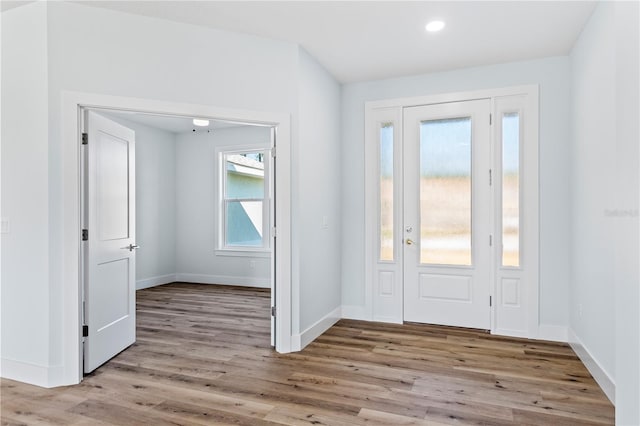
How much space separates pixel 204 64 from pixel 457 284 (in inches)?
131

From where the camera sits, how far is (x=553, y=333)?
3893 mm

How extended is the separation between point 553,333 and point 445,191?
1743mm

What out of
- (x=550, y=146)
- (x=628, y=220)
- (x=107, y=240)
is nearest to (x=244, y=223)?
(x=107, y=240)

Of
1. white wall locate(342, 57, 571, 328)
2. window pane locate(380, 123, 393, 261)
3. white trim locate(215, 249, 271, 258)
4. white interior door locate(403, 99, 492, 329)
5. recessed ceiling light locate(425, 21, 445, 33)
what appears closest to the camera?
recessed ceiling light locate(425, 21, 445, 33)

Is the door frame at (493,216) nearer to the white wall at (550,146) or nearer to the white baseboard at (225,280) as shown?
the white wall at (550,146)

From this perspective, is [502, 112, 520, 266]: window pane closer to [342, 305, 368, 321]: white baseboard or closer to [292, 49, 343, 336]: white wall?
[342, 305, 368, 321]: white baseboard

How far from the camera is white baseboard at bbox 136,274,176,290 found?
656 cm

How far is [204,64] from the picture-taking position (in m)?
3.34

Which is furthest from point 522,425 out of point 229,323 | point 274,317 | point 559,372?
point 229,323

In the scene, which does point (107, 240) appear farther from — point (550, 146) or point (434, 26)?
point (550, 146)

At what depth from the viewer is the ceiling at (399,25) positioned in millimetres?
2971

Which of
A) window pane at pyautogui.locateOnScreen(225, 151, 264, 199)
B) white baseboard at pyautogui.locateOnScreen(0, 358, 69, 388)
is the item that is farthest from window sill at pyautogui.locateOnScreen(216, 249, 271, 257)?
white baseboard at pyautogui.locateOnScreen(0, 358, 69, 388)

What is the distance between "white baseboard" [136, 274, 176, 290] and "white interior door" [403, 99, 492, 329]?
444 centimetres

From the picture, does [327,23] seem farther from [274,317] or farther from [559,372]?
[559,372]
